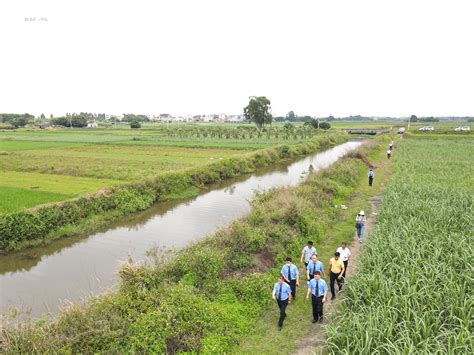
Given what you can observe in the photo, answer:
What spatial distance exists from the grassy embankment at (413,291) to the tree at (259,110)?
89.9 meters

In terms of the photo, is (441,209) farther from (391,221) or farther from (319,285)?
(319,285)

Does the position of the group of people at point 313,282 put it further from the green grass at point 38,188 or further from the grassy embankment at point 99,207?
the green grass at point 38,188

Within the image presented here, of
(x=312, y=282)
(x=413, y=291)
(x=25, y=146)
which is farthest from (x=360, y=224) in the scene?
(x=25, y=146)

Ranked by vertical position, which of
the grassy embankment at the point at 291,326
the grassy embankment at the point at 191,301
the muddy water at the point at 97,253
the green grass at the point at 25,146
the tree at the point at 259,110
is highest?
the tree at the point at 259,110

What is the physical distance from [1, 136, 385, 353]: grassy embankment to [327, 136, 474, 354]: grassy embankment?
9.88 ft

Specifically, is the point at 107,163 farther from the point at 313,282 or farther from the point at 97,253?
the point at 313,282

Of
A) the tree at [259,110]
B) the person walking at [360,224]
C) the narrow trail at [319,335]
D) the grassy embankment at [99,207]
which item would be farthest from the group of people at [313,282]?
the tree at [259,110]

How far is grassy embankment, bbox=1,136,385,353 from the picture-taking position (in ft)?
26.0

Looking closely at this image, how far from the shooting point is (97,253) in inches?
645

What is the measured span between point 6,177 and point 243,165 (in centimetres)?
2253

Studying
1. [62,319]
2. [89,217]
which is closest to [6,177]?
[89,217]

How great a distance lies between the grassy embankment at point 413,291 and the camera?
6.91 m

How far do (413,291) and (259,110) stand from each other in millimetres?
97498

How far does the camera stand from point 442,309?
799cm
